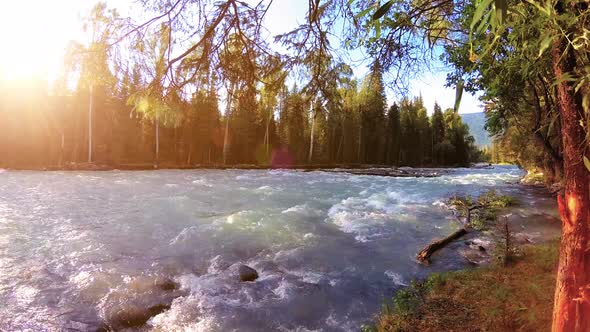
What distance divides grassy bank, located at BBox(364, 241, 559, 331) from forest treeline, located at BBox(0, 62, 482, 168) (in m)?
2.65

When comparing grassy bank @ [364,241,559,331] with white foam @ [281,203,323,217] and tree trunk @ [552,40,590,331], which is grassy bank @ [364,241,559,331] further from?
white foam @ [281,203,323,217]

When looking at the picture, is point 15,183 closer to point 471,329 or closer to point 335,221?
point 335,221

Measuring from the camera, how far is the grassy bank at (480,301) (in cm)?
384

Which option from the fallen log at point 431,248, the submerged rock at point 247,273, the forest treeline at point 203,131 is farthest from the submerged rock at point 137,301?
the fallen log at point 431,248

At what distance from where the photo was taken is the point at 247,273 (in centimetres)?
643

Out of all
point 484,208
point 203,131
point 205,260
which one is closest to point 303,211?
point 205,260

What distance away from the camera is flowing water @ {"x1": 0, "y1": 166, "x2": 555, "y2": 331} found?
4957mm

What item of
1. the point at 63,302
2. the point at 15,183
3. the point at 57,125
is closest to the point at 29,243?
the point at 63,302

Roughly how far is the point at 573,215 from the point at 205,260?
629 centimetres

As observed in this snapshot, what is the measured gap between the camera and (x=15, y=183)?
1719 centimetres

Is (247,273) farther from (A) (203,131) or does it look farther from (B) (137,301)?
(A) (203,131)

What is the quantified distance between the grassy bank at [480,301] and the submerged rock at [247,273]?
249 cm

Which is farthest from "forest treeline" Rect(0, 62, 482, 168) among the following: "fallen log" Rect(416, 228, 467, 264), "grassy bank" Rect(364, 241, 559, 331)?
"fallen log" Rect(416, 228, 467, 264)

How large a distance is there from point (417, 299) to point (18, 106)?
40554 millimetres
